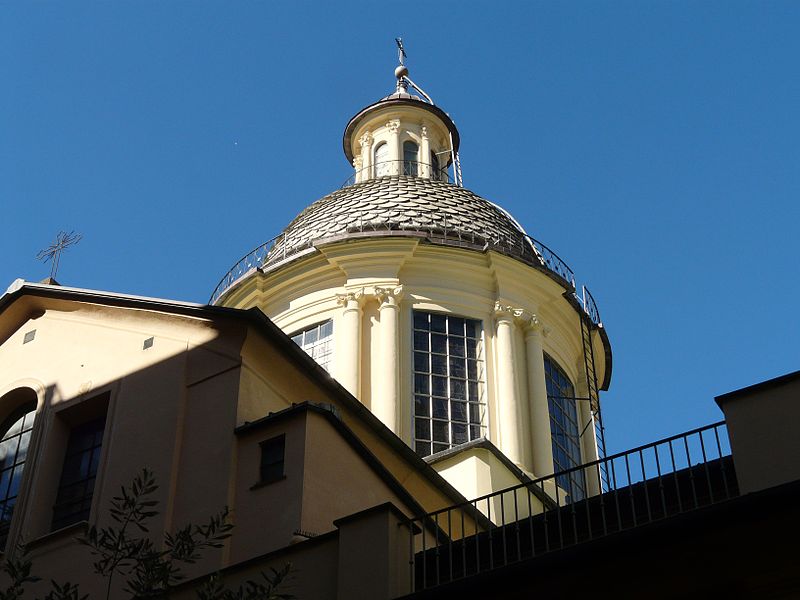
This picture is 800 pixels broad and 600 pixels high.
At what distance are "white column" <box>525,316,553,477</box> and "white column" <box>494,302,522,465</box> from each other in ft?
1.32

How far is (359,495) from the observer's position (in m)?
14.6

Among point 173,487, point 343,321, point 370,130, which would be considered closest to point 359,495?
point 173,487

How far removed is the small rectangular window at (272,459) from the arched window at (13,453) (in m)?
3.65

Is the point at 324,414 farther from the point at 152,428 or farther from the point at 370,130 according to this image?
the point at 370,130

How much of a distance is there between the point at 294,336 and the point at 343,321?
1396 mm

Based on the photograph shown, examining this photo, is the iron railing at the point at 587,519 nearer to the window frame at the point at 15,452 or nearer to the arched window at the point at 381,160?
the window frame at the point at 15,452

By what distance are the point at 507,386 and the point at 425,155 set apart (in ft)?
35.1

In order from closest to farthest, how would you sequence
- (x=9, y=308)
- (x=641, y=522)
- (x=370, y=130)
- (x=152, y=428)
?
(x=641, y=522)
(x=152, y=428)
(x=9, y=308)
(x=370, y=130)

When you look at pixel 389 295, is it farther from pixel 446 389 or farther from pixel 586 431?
pixel 586 431

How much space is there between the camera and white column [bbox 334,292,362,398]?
24484 mm

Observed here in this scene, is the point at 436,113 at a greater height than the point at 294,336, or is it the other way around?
the point at 436,113

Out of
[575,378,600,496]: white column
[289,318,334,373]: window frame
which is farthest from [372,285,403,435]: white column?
[575,378,600,496]: white column

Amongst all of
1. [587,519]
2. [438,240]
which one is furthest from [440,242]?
[587,519]

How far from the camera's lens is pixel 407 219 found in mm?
27688
